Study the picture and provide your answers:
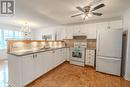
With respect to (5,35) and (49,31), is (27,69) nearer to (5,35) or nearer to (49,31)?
(49,31)

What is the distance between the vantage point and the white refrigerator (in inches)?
123

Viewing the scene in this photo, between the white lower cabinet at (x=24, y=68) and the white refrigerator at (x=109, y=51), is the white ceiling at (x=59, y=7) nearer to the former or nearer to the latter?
the white refrigerator at (x=109, y=51)

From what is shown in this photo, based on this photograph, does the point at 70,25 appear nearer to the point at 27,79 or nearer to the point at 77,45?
the point at 77,45

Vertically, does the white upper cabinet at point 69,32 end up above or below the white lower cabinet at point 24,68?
above

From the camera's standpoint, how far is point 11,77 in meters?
2.31

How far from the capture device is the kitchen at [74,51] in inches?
94.0

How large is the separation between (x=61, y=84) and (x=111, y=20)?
3.77m

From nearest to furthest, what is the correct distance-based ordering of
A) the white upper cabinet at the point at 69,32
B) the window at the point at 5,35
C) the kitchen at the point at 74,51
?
the kitchen at the point at 74,51 → the white upper cabinet at the point at 69,32 → the window at the point at 5,35

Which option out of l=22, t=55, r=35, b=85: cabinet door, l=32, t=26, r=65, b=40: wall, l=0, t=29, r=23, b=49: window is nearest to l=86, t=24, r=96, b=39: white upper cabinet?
l=32, t=26, r=65, b=40: wall

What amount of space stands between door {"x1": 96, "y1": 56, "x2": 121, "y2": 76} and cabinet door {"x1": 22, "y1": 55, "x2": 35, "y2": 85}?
2642mm

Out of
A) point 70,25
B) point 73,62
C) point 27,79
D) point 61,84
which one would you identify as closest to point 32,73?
point 27,79

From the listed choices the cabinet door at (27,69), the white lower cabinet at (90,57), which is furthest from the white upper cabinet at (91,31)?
the cabinet door at (27,69)

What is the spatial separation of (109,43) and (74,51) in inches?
75.9

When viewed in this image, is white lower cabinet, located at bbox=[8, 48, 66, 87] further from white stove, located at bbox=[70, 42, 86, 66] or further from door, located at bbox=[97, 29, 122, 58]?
door, located at bbox=[97, 29, 122, 58]
